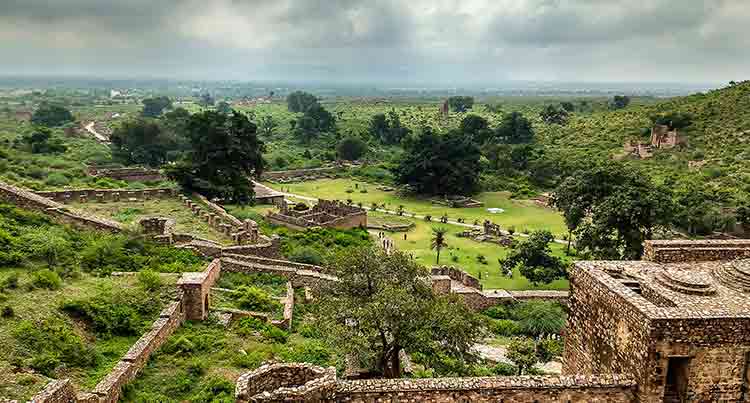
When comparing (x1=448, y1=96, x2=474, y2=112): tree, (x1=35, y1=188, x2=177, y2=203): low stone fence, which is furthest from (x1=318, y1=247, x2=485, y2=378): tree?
(x1=448, y1=96, x2=474, y2=112): tree

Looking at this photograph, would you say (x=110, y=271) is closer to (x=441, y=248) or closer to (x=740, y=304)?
(x=740, y=304)

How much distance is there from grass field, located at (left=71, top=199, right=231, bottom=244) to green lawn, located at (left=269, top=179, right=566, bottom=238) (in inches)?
982

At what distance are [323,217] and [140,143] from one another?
123 ft

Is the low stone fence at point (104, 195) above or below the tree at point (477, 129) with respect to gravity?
below

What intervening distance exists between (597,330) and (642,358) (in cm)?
172

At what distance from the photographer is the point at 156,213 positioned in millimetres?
34469

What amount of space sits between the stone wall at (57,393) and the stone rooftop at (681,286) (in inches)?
436

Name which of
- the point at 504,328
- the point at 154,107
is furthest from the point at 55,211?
the point at 154,107

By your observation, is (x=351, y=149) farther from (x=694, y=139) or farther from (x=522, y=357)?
(x=522, y=357)

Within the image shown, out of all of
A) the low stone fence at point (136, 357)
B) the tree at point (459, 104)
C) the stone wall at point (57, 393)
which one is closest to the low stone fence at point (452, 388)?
the stone wall at point (57, 393)

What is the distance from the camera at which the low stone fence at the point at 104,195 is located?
34475 millimetres

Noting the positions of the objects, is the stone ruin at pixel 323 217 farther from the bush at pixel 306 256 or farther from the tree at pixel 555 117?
the tree at pixel 555 117

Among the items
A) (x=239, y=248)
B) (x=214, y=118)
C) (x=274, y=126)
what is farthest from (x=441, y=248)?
(x=274, y=126)

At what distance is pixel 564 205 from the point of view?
39562mm
